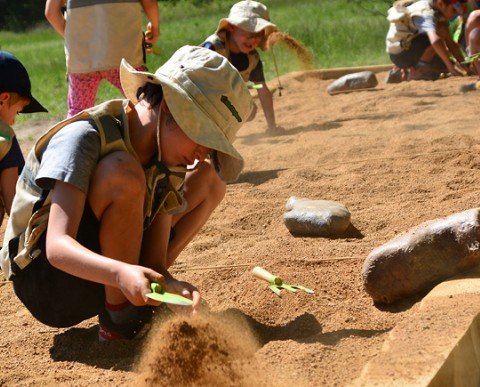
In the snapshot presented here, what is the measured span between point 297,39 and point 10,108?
30.5 feet

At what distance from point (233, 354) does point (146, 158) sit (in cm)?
68

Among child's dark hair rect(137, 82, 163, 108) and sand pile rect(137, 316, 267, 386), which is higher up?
child's dark hair rect(137, 82, 163, 108)

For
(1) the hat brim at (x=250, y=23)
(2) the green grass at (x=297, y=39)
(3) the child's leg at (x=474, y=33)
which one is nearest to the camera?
(1) the hat brim at (x=250, y=23)

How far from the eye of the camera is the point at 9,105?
414cm

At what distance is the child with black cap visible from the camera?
404cm

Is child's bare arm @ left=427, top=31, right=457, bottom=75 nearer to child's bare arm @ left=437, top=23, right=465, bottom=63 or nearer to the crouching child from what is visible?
child's bare arm @ left=437, top=23, right=465, bottom=63

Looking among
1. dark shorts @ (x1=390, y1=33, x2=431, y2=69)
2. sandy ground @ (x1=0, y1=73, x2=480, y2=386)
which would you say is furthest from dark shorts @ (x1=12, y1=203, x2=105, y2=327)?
dark shorts @ (x1=390, y1=33, x2=431, y2=69)

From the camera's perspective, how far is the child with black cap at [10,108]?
4.04 metres

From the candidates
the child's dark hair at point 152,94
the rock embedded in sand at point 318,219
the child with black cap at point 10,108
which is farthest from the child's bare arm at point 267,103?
the child's dark hair at point 152,94

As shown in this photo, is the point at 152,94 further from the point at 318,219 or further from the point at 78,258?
the point at 318,219

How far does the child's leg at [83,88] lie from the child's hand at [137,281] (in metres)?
3.44

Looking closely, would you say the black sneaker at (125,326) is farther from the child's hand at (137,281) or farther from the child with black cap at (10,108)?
the child with black cap at (10,108)

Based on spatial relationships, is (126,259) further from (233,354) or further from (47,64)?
(47,64)

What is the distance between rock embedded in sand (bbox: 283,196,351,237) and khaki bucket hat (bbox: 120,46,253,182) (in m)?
1.20
